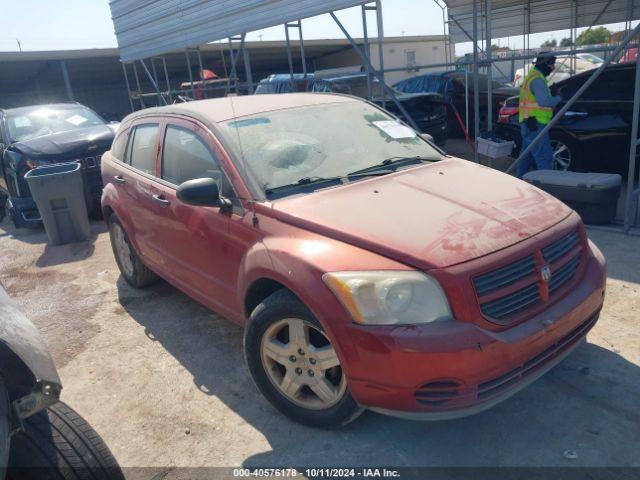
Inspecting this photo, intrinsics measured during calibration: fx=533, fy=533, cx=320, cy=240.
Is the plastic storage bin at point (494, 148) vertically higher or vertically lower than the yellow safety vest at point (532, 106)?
lower

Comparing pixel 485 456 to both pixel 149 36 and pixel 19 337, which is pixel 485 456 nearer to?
pixel 19 337

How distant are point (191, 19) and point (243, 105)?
8.45 meters

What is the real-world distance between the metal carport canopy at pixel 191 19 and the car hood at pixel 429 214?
14.7ft

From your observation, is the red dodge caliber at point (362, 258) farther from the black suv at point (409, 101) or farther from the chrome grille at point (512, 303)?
the black suv at point (409, 101)

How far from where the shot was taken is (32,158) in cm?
795

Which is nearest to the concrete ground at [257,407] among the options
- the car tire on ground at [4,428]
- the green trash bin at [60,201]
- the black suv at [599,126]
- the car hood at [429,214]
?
the car hood at [429,214]

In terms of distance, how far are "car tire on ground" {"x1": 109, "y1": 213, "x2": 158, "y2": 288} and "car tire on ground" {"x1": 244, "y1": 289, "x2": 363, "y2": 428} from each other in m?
2.37

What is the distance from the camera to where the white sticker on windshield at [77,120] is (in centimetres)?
943

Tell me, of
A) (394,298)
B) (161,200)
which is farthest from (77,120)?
(394,298)

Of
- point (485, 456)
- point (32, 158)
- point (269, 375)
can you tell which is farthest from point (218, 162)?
point (32, 158)

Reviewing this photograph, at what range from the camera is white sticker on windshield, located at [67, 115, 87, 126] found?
31.0ft

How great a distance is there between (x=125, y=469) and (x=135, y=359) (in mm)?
1238

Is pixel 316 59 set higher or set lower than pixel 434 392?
higher

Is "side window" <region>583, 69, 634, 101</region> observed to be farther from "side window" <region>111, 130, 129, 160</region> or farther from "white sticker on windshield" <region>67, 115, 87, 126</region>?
"white sticker on windshield" <region>67, 115, 87, 126</region>
